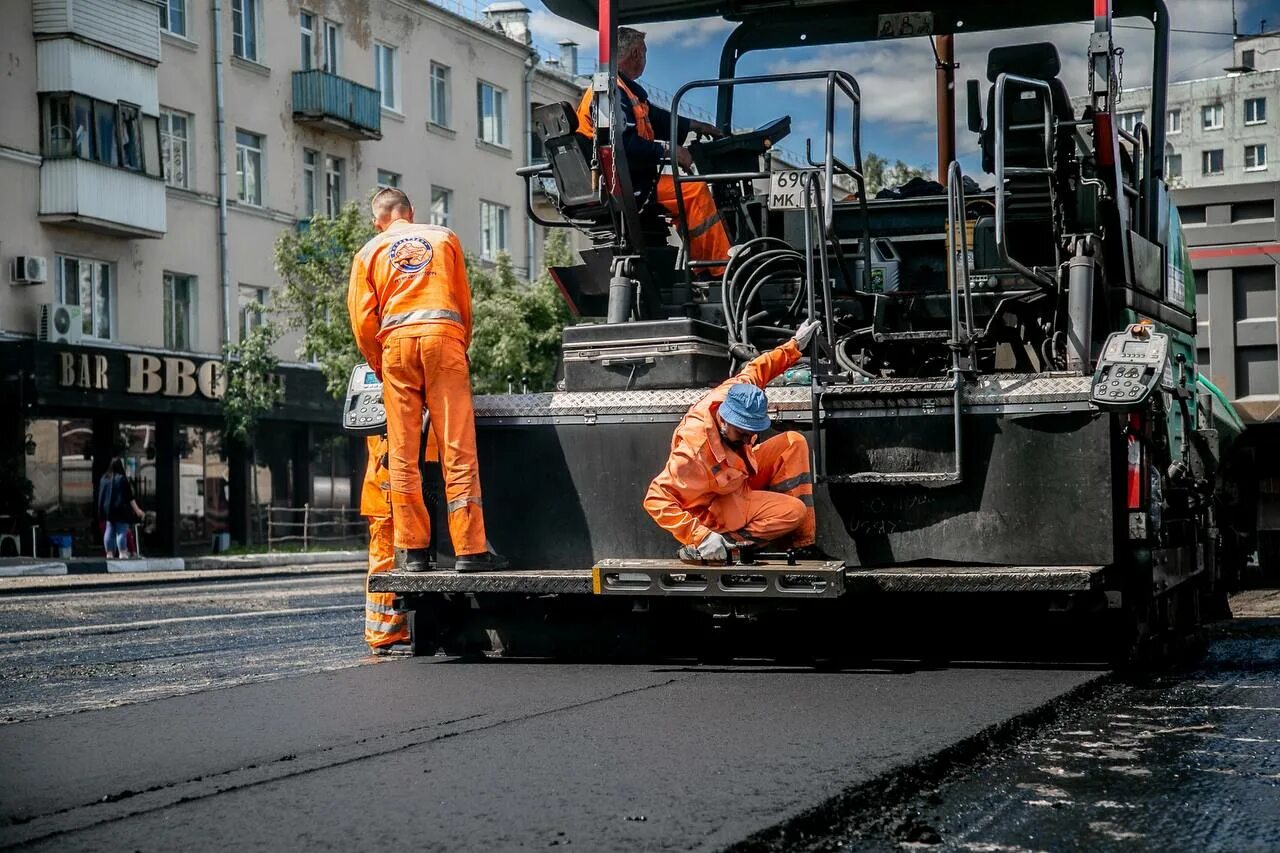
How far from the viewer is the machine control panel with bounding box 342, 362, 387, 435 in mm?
7789

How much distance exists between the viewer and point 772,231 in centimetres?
859

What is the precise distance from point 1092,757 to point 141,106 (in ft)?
86.6

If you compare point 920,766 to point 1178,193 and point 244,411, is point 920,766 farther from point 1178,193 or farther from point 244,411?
point 244,411

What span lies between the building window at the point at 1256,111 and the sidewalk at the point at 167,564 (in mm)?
11166

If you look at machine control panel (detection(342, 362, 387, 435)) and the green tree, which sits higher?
the green tree

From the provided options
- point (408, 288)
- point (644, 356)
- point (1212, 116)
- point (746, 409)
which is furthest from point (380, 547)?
point (1212, 116)

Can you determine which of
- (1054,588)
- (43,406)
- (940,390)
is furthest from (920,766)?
(43,406)

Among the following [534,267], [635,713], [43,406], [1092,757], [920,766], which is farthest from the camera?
[534,267]

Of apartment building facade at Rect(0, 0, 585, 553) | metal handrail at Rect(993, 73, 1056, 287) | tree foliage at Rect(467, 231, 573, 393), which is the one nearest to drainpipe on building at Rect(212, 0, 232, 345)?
apartment building facade at Rect(0, 0, 585, 553)

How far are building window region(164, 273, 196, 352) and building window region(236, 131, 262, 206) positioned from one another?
6.84ft

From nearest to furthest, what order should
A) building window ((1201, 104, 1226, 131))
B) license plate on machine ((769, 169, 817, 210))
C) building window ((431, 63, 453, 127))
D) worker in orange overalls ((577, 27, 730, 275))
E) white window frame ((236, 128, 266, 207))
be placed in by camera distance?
1. license plate on machine ((769, 169, 817, 210))
2. worker in orange overalls ((577, 27, 730, 275))
3. building window ((1201, 104, 1226, 131))
4. white window frame ((236, 128, 266, 207))
5. building window ((431, 63, 453, 127))

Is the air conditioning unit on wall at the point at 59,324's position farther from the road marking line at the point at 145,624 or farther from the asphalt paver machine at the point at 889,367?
the asphalt paver machine at the point at 889,367

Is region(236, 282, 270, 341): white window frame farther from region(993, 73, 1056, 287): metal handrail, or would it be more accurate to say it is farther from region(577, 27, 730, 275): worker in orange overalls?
region(993, 73, 1056, 287): metal handrail

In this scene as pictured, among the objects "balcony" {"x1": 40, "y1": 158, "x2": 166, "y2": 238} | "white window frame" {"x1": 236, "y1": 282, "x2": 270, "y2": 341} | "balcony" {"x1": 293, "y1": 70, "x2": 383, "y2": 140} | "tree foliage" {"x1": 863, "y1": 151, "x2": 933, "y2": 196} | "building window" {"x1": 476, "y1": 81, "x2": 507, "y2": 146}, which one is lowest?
"tree foliage" {"x1": 863, "y1": 151, "x2": 933, "y2": 196}
